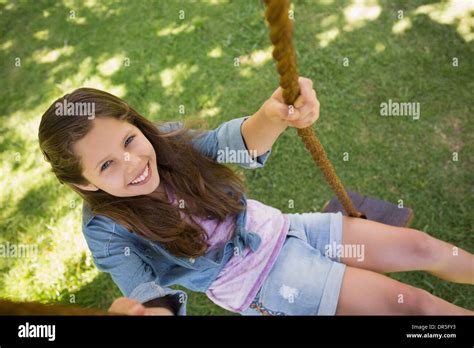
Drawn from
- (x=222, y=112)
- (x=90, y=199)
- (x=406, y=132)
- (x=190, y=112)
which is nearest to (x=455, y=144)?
(x=406, y=132)

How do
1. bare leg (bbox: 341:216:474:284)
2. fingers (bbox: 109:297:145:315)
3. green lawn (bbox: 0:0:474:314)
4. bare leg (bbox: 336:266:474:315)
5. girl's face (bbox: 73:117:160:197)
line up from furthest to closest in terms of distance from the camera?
green lawn (bbox: 0:0:474:314) → bare leg (bbox: 341:216:474:284) → bare leg (bbox: 336:266:474:315) → girl's face (bbox: 73:117:160:197) → fingers (bbox: 109:297:145:315)

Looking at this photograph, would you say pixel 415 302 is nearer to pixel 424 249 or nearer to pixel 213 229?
pixel 424 249

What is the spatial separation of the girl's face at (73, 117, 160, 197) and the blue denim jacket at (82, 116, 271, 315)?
0.15 metres

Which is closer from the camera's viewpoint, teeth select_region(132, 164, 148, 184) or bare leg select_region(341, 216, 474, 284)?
teeth select_region(132, 164, 148, 184)

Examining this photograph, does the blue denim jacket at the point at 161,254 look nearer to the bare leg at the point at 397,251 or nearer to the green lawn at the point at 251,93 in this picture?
the bare leg at the point at 397,251

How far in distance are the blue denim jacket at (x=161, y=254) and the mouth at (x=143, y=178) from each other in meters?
0.16

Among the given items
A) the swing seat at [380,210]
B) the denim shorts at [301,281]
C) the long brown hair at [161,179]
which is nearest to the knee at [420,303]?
the denim shorts at [301,281]

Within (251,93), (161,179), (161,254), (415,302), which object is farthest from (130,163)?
(251,93)

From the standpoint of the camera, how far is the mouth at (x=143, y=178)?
1489 mm

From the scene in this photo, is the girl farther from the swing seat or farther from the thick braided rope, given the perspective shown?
the swing seat

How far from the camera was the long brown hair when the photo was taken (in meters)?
1.44

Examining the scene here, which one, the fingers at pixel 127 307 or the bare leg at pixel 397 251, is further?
the bare leg at pixel 397 251

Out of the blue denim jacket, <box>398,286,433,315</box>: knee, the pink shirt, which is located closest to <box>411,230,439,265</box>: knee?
<box>398,286,433,315</box>: knee

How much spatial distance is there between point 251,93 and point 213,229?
5.54 feet
